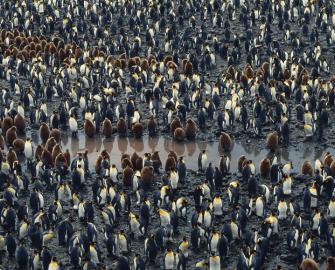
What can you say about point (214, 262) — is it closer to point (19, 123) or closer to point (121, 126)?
point (121, 126)

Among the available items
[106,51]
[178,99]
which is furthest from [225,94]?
[106,51]

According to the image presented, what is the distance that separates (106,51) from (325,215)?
1370 cm

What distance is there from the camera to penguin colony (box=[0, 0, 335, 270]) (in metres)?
16.8

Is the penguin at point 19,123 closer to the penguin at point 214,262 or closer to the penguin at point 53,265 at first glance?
the penguin at point 53,265

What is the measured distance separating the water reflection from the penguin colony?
238 millimetres

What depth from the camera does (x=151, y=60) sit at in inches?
1089

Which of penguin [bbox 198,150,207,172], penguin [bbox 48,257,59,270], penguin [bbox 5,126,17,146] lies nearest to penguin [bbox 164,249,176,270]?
penguin [bbox 48,257,59,270]

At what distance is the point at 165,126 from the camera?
915 inches

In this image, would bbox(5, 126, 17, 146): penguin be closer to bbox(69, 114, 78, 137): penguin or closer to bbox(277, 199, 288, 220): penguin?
bbox(69, 114, 78, 137): penguin

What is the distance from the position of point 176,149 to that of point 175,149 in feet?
0.09

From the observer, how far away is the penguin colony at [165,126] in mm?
16781

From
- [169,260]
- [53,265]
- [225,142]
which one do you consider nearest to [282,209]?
[169,260]

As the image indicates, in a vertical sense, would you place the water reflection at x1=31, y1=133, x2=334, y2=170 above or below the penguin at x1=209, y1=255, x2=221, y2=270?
above

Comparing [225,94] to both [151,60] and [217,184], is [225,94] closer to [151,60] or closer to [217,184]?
[151,60]
